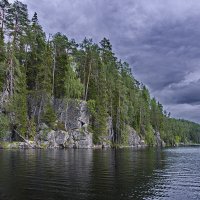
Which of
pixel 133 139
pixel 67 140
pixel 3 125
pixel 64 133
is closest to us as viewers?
pixel 3 125

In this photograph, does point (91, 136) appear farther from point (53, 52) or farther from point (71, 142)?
point (53, 52)

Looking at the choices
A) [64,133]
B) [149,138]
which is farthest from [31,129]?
[149,138]

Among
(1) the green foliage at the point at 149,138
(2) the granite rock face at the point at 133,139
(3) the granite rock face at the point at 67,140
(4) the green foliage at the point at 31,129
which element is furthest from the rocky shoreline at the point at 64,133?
(1) the green foliage at the point at 149,138

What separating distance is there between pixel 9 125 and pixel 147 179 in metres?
51.9

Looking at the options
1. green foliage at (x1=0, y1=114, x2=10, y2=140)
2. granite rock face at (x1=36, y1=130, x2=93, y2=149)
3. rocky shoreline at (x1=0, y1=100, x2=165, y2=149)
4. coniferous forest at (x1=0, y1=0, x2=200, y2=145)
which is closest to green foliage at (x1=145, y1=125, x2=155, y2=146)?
coniferous forest at (x1=0, y1=0, x2=200, y2=145)

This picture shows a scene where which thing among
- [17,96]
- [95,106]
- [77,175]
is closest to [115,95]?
[95,106]

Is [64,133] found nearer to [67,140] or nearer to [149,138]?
[67,140]

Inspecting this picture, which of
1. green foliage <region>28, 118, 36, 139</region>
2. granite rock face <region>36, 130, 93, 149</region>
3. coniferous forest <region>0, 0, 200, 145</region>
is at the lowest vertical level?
granite rock face <region>36, 130, 93, 149</region>

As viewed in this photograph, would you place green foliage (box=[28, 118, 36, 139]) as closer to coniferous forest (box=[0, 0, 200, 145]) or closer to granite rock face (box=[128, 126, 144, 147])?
coniferous forest (box=[0, 0, 200, 145])

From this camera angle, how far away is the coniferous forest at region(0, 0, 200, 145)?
75.8m

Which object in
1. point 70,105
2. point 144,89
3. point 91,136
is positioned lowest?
point 91,136

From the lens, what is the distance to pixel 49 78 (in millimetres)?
87250

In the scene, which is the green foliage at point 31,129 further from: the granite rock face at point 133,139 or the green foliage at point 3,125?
the granite rock face at point 133,139

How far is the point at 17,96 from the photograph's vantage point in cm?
7650
